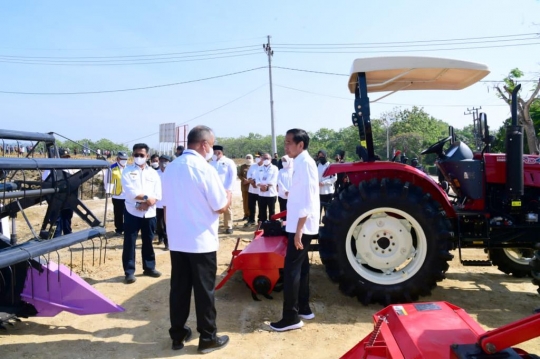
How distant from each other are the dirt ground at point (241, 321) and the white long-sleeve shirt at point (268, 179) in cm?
341

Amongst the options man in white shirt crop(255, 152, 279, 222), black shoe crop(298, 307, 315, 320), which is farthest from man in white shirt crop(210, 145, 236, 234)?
black shoe crop(298, 307, 315, 320)

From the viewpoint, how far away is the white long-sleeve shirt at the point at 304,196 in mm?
3334

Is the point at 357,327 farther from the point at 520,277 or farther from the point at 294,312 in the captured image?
the point at 520,277

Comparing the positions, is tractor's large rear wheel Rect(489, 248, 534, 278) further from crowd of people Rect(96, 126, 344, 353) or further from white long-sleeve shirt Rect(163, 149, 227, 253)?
white long-sleeve shirt Rect(163, 149, 227, 253)

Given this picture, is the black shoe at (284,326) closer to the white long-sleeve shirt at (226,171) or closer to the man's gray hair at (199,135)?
the man's gray hair at (199,135)

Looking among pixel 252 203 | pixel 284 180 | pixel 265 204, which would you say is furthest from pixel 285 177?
pixel 252 203

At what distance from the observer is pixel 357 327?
3510mm

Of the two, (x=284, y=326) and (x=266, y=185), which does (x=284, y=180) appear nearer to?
(x=266, y=185)

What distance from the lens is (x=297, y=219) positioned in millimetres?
3373

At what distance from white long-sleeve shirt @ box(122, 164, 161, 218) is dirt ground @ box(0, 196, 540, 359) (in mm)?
845

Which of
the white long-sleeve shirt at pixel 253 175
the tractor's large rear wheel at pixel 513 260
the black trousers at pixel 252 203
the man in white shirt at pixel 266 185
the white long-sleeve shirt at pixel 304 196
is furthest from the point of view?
the black trousers at pixel 252 203

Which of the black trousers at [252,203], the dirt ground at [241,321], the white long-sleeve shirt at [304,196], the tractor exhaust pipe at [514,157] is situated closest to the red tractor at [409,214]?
the tractor exhaust pipe at [514,157]

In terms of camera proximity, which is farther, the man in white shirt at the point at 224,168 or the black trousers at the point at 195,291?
the man in white shirt at the point at 224,168

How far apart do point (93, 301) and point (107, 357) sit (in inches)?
23.7
